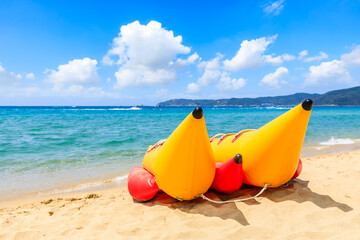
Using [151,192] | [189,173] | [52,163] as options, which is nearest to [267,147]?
[189,173]

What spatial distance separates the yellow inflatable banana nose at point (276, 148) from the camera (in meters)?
2.71

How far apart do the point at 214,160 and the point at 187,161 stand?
468mm

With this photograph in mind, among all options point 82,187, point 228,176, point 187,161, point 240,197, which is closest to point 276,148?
point 228,176

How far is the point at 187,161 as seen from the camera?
263cm

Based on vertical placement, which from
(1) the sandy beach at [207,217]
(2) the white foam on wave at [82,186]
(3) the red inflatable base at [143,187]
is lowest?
(2) the white foam on wave at [82,186]

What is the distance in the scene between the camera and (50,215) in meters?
3.20

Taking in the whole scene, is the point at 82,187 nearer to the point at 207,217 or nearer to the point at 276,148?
the point at 207,217

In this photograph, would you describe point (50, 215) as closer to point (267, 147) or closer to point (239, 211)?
point (239, 211)

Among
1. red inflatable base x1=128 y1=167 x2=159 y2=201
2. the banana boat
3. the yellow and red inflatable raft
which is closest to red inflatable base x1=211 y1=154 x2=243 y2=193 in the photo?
the yellow and red inflatable raft

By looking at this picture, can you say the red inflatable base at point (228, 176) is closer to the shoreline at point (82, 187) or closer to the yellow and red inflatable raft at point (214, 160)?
the yellow and red inflatable raft at point (214, 160)

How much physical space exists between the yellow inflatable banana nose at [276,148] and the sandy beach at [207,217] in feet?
1.23

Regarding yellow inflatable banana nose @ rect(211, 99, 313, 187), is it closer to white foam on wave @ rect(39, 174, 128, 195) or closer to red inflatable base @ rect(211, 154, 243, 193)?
red inflatable base @ rect(211, 154, 243, 193)

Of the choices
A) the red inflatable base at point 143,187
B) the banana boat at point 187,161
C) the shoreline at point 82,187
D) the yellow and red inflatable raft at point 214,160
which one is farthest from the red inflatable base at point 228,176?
the shoreline at point 82,187

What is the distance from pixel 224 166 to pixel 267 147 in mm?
621
